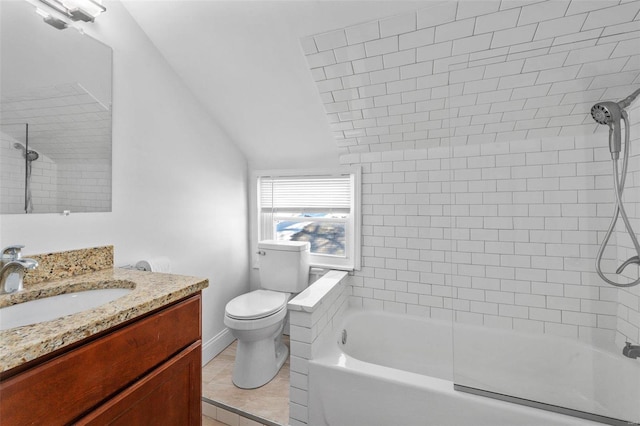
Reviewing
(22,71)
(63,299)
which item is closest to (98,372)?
(63,299)

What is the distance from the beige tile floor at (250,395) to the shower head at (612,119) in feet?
7.75

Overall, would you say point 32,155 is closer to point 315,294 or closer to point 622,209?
point 315,294

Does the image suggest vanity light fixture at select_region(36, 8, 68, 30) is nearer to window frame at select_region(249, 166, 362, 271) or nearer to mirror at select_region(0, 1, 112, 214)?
mirror at select_region(0, 1, 112, 214)

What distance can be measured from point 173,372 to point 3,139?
1136mm

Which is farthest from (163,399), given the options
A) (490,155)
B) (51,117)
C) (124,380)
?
(490,155)

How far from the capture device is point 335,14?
149cm

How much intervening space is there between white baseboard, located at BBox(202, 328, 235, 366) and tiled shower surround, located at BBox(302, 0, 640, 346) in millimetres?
1196

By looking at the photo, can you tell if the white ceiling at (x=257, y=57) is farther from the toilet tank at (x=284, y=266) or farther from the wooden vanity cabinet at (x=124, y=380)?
the wooden vanity cabinet at (x=124, y=380)

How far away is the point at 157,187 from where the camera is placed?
177 cm

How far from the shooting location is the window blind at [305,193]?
98.8 inches

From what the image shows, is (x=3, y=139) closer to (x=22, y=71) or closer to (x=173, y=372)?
(x=22, y=71)

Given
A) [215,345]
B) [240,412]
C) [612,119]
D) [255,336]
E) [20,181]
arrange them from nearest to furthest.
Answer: [20,181] < [612,119] < [240,412] < [255,336] < [215,345]

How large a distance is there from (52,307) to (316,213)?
188 centimetres

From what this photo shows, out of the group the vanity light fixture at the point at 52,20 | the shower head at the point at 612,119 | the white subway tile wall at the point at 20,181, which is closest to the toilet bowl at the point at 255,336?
the white subway tile wall at the point at 20,181
